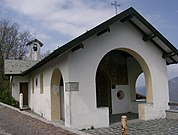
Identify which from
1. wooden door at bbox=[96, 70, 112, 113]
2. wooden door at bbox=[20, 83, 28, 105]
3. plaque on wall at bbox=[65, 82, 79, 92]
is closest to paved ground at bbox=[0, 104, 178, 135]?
plaque on wall at bbox=[65, 82, 79, 92]

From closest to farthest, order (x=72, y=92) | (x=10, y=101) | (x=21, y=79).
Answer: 1. (x=72, y=92)
2. (x=10, y=101)
3. (x=21, y=79)

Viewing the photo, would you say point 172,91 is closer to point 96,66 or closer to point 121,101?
point 121,101

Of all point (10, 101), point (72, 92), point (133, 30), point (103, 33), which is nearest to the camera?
point (72, 92)

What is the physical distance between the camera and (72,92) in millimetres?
10148

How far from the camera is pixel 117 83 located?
15242 mm

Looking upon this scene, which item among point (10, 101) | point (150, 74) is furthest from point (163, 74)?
point (10, 101)

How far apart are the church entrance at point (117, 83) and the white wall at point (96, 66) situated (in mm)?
2754

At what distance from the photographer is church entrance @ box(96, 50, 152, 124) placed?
1509cm

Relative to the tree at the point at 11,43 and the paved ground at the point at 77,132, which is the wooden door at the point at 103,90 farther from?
the tree at the point at 11,43

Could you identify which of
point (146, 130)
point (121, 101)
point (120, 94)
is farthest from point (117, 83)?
point (146, 130)

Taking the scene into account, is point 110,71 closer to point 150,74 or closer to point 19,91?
point 150,74

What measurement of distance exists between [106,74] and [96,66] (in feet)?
14.5

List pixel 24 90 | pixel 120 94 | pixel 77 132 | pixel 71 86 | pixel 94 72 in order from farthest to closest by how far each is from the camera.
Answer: pixel 24 90, pixel 120 94, pixel 94 72, pixel 71 86, pixel 77 132

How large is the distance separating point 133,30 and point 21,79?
12526 mm
